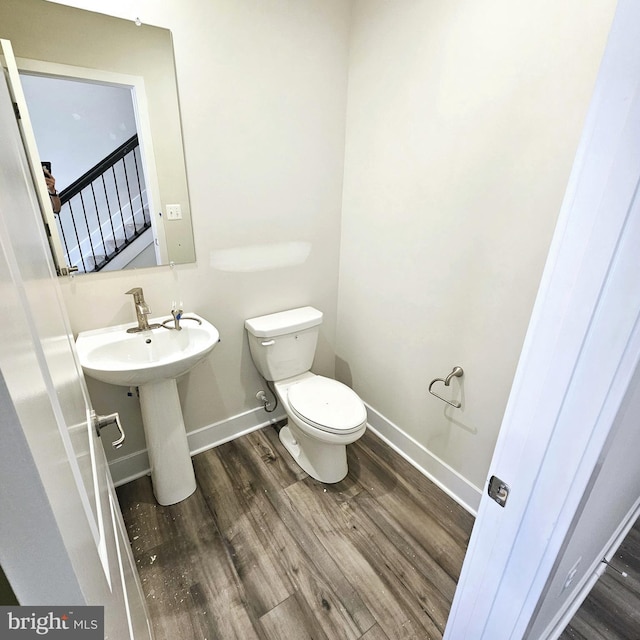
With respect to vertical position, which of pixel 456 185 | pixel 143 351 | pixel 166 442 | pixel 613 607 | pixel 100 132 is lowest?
pixel 613 607

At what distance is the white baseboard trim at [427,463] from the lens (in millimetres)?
1670

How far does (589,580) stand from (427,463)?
0.74 metres

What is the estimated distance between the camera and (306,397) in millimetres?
1786

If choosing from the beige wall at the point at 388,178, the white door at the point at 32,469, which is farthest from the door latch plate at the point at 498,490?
the beige wall at the point at 388,178

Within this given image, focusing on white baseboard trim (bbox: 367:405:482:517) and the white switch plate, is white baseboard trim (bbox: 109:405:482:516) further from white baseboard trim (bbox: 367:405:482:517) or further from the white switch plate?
the white switch plate

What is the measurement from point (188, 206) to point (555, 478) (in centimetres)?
161

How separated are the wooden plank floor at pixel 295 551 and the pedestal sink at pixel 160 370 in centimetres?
16

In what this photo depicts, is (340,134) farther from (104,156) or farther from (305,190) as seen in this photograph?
(104,156)

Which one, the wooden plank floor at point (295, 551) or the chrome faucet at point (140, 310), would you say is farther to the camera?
the chrome faucet at point (140, 310)

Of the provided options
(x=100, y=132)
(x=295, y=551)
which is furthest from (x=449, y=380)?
(x=100, y=132)

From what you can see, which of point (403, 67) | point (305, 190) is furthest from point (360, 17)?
point (305, 190)

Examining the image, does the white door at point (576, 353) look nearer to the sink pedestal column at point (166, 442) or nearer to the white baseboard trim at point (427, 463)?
the white baseboard trim at point (427, 463)

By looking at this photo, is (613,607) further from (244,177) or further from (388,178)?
(244,177)

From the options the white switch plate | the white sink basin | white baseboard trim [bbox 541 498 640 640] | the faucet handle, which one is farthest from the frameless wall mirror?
white baseboard trim [bbox 541 498 640 640]
